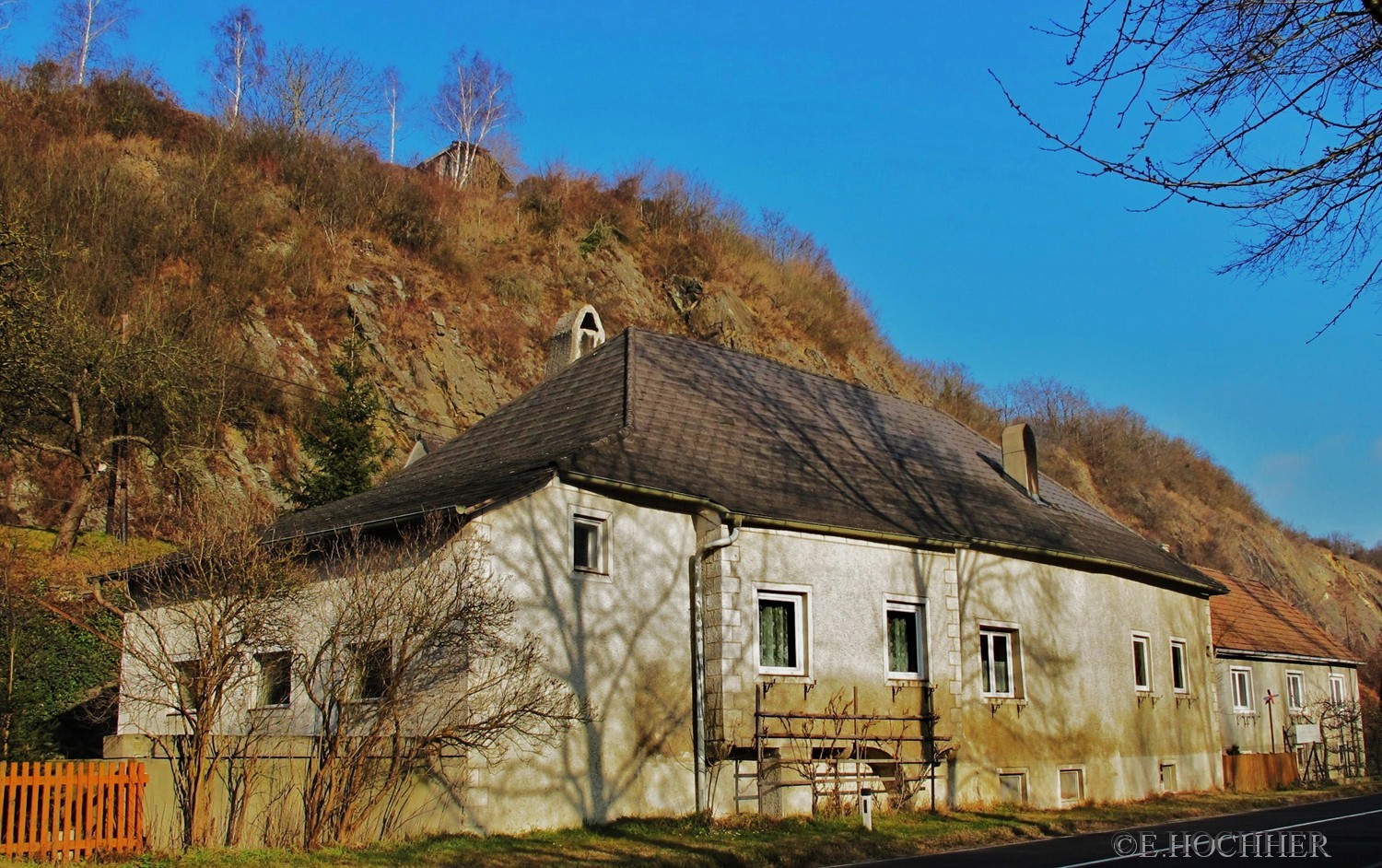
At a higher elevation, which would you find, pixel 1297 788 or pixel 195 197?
pixel 195 197

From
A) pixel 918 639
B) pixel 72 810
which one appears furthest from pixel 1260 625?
pixel 72 810

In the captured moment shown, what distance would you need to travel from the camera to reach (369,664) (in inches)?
563

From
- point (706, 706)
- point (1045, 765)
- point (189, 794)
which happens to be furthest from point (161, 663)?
point (1045, 765)

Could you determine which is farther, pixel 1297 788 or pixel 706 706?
pixel 1297 788

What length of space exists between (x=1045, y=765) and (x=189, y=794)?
14.5m

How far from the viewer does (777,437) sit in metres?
20.9

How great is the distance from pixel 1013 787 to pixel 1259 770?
36.7ft

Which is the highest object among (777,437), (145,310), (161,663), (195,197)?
(195,197)

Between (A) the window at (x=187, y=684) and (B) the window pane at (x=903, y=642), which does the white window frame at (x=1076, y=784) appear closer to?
(B) the window pane at (x=903, y=642)

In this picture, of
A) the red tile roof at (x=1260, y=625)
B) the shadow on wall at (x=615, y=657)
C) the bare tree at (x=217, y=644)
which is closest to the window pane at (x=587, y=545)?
the shadow on wall at (x=615, y=657)

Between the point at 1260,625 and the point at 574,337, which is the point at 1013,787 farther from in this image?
the point at 1260,625

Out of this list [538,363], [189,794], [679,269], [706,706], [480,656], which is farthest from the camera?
[679,269]

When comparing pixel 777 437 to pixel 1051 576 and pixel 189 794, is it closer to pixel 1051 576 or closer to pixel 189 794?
pixel 1051 576

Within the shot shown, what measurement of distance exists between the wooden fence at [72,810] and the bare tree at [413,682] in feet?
6.09
